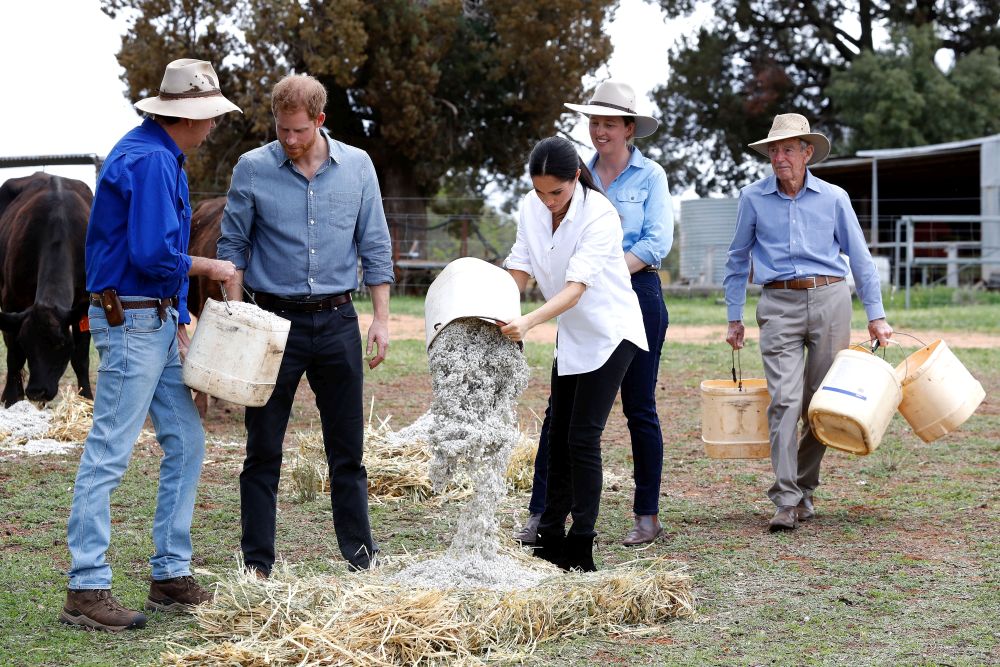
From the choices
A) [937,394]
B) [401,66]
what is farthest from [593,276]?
[401,66]

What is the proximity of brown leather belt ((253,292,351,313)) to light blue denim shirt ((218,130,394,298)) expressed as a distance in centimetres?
3

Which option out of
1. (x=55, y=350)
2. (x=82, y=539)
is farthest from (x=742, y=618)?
(x=55, y=350)

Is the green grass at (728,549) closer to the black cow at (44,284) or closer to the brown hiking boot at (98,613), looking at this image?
the brown hiking boot at (98,613)

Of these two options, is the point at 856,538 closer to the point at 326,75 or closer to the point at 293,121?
the point at 293,121

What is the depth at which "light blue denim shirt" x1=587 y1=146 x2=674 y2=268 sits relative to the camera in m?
5.44

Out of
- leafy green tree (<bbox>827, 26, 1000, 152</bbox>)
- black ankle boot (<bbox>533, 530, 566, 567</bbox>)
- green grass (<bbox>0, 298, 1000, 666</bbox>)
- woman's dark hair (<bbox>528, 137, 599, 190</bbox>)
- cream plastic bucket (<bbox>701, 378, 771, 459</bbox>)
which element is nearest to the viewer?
green grass (<bbox>0, 298, 1000, 666</bbox>)

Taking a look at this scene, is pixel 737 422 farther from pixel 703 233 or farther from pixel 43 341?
pixel 703 233

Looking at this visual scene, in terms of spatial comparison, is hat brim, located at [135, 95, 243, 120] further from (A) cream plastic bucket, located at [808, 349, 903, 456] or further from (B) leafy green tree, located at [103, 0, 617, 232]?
(B) leafy green tree, located at [103, 0, 617, 232]

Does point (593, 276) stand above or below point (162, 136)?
below

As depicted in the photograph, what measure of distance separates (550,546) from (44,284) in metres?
4.76

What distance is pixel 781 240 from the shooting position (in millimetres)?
5984

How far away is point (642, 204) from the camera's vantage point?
5520 mm

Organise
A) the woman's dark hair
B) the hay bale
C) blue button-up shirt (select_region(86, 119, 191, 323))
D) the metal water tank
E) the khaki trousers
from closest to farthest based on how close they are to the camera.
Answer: blue button-up shirt (select_region(86, 119, 191, 323)) → the woman's dark hair → the khaki trousers → the hay bale → the metal water tank

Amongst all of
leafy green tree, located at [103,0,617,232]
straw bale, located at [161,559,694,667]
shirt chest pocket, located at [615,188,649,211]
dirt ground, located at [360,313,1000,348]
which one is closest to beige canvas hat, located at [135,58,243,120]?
straw bale, located at [161,559,694,667]
